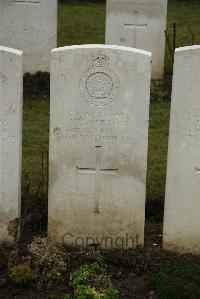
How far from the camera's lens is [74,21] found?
16609 mm

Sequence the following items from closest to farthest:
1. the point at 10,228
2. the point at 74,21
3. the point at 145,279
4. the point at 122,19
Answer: the point at 145,279
the point at 10,228
the point at 122,19
the point at 74,21

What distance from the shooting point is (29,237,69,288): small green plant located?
6.12 metres

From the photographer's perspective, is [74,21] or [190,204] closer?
[190,204]

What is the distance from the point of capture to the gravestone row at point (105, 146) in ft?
20.6

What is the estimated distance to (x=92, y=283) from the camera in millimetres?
5996

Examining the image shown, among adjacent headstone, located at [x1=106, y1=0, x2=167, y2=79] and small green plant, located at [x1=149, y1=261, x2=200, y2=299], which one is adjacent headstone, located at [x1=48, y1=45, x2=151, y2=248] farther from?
adjacent headstone, located at [x1=106, y1=0, x2=167, y2=79]

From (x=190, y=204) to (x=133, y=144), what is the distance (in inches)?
27.1

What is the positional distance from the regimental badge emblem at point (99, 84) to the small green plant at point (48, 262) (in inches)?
47.4

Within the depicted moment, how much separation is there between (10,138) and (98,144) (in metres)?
0.71

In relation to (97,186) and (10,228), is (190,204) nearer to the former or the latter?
(97,186)

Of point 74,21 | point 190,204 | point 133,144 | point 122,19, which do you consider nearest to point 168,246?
point 190,204

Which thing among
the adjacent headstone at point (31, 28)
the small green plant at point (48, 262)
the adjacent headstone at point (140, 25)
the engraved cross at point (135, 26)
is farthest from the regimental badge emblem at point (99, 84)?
the engraved cross at point (135, 26)

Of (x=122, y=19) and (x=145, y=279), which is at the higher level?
(x=122, y=19)

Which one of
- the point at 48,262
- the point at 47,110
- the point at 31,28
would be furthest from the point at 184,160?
the point at 31,28
